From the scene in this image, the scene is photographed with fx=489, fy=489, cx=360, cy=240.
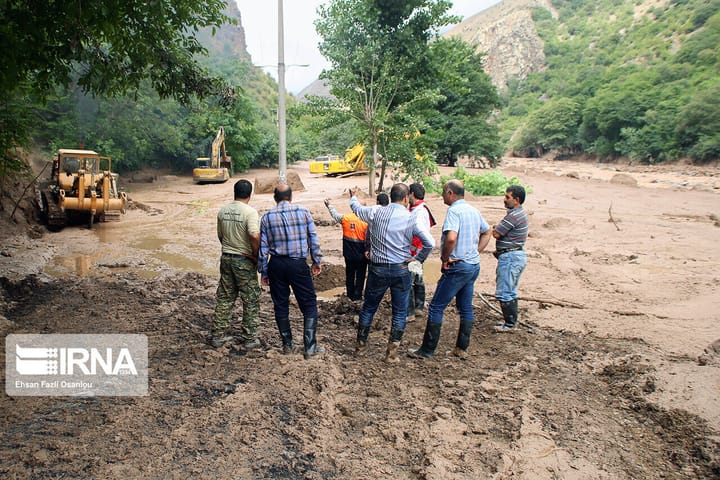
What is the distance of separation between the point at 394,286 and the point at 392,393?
1.15 meters

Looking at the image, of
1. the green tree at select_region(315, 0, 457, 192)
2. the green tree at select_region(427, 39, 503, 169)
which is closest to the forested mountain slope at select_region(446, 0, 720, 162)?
the green tree at select_region(427, 39, 503, 169)

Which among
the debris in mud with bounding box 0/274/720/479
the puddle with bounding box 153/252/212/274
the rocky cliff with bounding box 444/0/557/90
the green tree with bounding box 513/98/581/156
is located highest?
the rocky cliff with bounding box 444/0/557/90

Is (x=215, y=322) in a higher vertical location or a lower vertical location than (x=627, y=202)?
lower

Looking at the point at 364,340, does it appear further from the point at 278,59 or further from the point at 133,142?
the point at 133,142

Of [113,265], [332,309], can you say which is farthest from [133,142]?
[332,309]

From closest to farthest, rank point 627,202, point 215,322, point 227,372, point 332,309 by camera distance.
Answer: point 227,372, point 215,322, point 332,309, point 627,202

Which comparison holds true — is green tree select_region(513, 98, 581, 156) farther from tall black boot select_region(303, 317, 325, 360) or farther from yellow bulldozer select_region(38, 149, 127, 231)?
tall black boot select_region(303, 317, 325, 360)

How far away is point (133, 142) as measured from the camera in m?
28.2

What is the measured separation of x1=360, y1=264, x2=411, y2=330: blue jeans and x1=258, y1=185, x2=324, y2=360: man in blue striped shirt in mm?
638

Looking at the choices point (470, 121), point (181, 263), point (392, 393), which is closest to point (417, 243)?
point (392, 393)

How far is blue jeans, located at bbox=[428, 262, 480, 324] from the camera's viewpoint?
516cm

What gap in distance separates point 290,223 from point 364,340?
1579 millimetres

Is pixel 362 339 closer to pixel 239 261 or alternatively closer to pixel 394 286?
pixel 394 286

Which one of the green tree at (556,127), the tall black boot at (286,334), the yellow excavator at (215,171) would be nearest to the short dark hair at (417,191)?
the tall black boot at (286,334)
